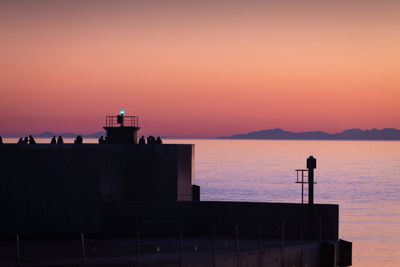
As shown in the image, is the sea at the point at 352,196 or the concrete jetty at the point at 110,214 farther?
the sea at the point at 352,196

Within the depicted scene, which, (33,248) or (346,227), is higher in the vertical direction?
(33,248)

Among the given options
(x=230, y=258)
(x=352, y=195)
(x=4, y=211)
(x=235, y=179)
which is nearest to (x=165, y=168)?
(x=4, y=211)

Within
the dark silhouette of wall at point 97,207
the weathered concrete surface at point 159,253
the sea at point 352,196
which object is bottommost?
the sea at point 352,196

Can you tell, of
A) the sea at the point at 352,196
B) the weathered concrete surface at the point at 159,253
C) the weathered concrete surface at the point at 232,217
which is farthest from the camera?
the sea at the point at 352,196

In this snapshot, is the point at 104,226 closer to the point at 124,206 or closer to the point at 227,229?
the point at 124,206

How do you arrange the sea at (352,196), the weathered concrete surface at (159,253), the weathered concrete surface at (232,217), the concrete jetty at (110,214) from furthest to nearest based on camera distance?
the sea at (352,196), the weathered concrete surface at (232,217), the concrete jetty at (110,214), the weathered concrete surface at (159,253)

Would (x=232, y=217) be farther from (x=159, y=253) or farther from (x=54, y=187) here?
(x=54, y=187)

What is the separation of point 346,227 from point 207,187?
60916mm

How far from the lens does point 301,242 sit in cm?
3444

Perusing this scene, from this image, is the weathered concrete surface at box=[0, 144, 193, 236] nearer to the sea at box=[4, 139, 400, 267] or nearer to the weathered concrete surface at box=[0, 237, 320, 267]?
the weathered concrete surface at box=[0, 237, 320, 267]

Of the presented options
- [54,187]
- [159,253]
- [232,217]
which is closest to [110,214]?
[54,187]

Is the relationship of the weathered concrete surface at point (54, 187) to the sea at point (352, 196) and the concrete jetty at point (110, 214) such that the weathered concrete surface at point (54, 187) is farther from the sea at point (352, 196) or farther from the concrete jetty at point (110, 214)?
the sea at point (352, 196)

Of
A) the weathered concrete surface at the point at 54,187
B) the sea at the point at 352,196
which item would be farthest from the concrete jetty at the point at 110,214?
the sea at the point at 352,196

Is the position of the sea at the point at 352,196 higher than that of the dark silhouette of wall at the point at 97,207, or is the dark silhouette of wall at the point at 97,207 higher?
the dark silhouette of wall at the point at 97,207
